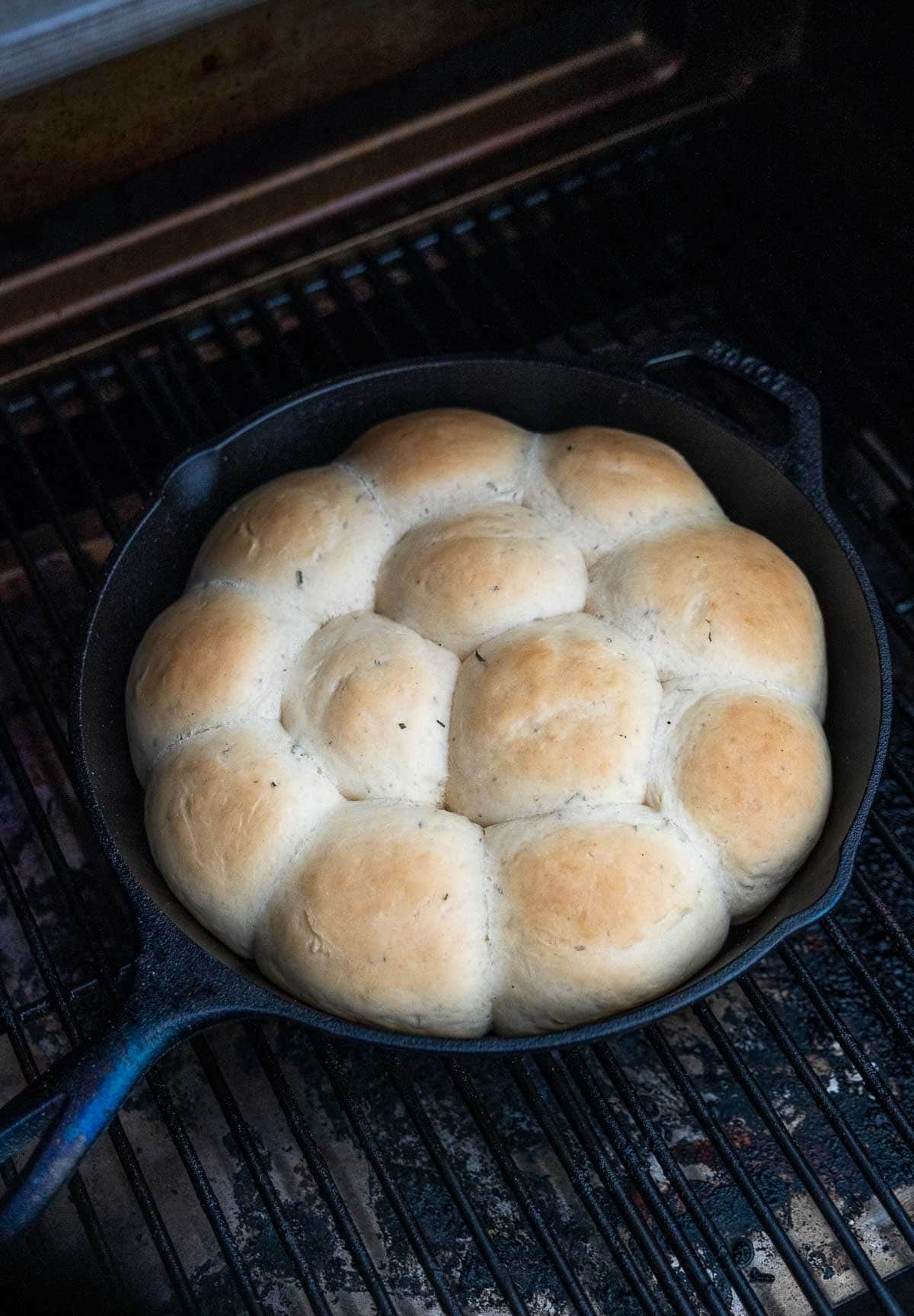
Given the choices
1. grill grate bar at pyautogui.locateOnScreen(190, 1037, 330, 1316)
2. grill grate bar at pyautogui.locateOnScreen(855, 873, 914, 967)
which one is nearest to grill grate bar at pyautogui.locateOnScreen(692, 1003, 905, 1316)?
grill grate bar at pyautogui.locateOnScreen(855, 873, 914, 967)

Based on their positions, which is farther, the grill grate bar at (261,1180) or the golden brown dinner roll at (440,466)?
the golden brown dinner roll at (440,466)

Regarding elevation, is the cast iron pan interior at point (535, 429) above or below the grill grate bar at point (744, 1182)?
above

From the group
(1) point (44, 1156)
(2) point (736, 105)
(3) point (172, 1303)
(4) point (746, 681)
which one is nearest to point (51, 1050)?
(3) point (172, 1303)

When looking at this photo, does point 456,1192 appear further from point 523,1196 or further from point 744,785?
point 744,785

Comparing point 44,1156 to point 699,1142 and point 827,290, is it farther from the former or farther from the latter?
point 827,290

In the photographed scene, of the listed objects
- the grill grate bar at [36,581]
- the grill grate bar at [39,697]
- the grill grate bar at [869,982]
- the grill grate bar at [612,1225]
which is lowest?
the grill grate bar at [612,1225]

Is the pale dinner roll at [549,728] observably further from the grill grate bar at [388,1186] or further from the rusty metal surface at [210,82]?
the rusty metal surface at [210,82]

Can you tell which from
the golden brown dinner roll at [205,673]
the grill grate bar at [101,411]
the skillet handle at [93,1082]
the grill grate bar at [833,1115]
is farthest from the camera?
the grill grate bar at [101,411]

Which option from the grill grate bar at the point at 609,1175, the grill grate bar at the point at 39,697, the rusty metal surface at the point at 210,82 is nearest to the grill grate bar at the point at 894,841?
the grill grate bar at the point at 609,1175
